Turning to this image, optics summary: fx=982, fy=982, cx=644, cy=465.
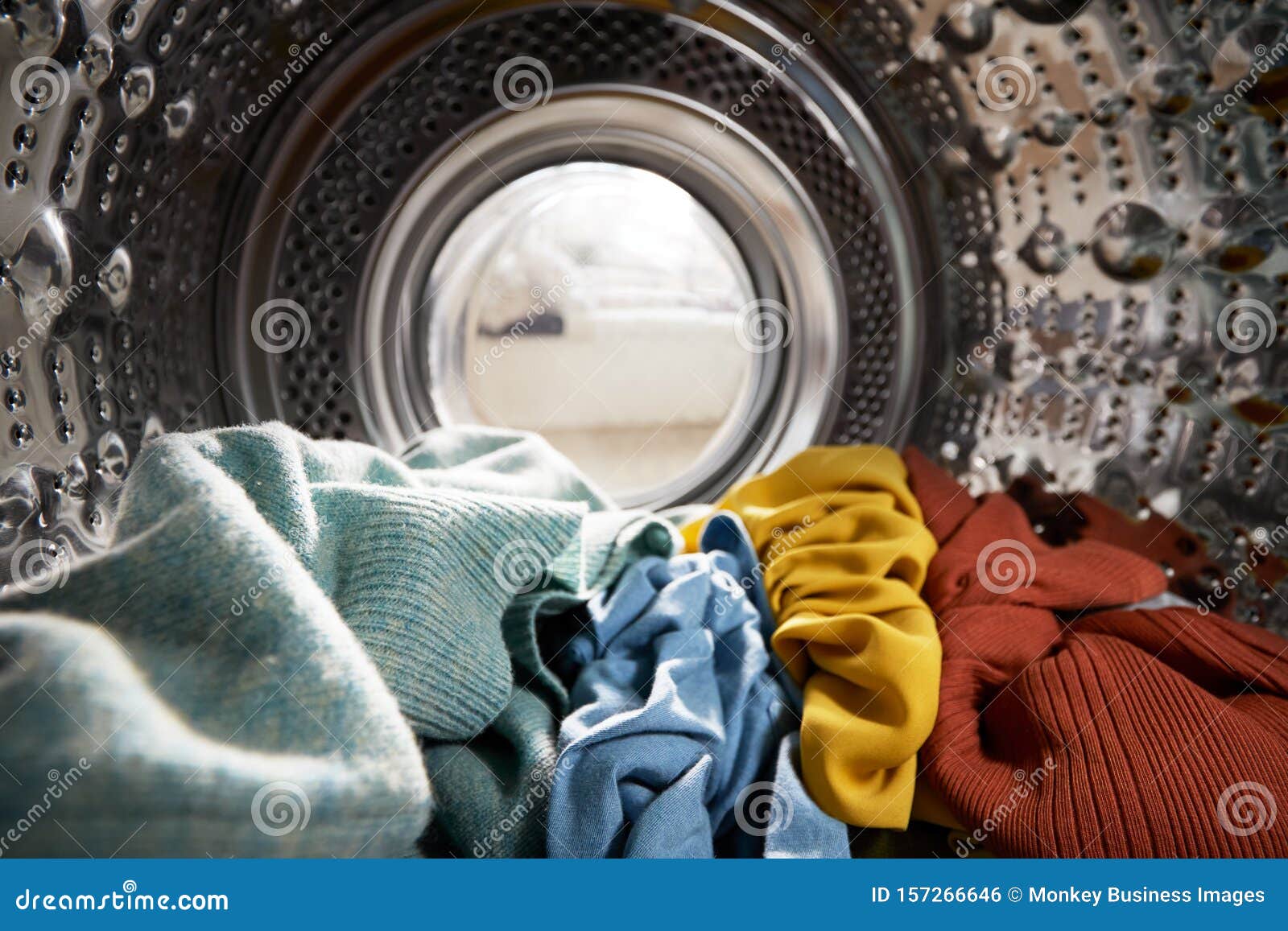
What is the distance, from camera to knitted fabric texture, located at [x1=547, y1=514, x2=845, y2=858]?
482mm

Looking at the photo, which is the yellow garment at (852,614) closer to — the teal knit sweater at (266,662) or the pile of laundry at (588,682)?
the pile of laundry at (588,682)

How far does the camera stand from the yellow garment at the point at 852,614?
1.79 ft

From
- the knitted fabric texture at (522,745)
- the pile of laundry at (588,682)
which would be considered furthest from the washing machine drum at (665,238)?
the knitted fabric texture at (522,745)

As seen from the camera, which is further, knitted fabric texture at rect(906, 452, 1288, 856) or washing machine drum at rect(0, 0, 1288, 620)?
washing machine drum at rect(0, 0, 1288, 620)

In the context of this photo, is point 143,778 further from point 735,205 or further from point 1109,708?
point 735,205

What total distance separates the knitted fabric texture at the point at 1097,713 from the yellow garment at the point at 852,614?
0.10ft

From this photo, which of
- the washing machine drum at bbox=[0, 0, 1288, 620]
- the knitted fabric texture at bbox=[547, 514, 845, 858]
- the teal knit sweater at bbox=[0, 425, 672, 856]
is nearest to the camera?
the teal knit sweater at bbox=[0, 425, 672, 856]

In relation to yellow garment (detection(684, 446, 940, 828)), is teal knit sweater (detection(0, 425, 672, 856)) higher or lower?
lower

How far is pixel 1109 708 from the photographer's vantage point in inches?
21.8

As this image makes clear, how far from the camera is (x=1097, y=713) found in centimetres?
55

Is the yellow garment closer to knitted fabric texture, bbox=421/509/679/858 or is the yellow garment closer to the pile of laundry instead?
the pile of laundry

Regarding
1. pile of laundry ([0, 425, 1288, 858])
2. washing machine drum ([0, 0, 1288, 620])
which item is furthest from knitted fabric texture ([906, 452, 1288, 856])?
washing machine drum ([0, 0, 1288, 620])

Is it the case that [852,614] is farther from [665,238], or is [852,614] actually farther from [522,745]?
[665,238]

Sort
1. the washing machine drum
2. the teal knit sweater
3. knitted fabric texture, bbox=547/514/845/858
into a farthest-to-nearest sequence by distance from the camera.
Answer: the washing machine drum < knitted fabric texture, bbox=547/514/845/858 < the teal knit sweater
